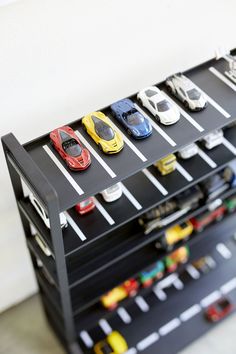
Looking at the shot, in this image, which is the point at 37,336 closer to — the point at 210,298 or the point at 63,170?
the point at 210,298

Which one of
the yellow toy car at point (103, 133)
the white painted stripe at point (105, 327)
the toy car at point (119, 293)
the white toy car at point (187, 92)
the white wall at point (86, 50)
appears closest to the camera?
the white wall at point (86, 50)

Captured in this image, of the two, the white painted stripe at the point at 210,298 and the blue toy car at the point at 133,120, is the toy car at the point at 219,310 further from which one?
the blue toy car at the point at 133,120

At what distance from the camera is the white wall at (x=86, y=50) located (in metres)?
1.70

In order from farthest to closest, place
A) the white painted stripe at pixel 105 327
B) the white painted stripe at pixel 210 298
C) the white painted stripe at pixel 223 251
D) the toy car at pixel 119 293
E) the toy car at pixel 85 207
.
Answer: the white painted stripe at pixel 223 251 < the white painted stripe at pixel 210 298 < the white painted stripe at pixel 105 327 < the toy car at pixel 119 293 < the toy car at pixel 85 207

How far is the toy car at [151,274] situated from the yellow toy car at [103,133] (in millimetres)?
984

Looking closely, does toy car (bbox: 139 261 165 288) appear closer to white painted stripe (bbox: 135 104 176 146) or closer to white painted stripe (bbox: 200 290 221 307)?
white painted stripe (bbox: 200 290 221 307)

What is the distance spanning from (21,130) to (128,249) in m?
0.71

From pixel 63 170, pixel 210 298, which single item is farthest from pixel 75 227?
pixel 210 298

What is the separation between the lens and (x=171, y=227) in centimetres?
232

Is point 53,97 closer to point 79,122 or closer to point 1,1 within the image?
point 79,122

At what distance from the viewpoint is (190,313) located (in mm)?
2922

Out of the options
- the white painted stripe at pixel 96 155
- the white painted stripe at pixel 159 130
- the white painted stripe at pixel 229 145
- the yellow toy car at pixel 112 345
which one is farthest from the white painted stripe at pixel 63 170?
the yellow toy car at pixel 112 345

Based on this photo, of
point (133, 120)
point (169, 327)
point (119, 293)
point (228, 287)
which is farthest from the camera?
point (228, 287)

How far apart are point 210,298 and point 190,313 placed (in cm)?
16
